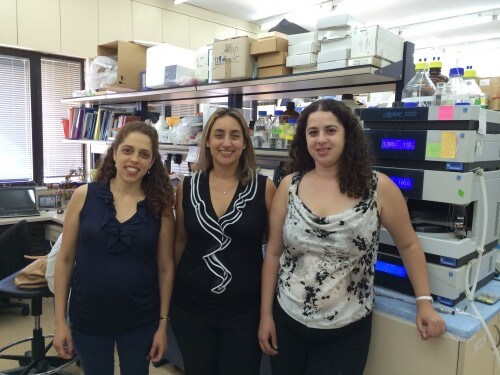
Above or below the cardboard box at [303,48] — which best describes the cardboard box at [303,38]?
above

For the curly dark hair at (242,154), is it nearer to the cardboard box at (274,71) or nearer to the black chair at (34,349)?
the cardboard box at (274,71)

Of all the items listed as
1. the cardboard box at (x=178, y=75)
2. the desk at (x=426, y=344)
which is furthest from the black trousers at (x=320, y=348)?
the cardboard box at (x=178, y=75)

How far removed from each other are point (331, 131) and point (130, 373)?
1.11 metres

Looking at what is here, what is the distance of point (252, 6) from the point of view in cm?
504

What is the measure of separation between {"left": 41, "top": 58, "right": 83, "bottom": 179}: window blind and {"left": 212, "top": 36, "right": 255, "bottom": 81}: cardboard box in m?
2.78

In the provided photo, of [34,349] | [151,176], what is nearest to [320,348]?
[151,176]

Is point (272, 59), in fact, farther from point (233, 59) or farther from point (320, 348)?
point (320, 348)

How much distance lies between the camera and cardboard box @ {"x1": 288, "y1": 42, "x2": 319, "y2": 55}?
1915 millimetres

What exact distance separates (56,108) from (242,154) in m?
3.60

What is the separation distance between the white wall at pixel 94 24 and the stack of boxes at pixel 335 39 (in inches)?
121

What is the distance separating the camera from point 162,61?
8.98ft

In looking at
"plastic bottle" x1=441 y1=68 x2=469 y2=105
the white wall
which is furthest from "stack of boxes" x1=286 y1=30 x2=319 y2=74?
the white wall

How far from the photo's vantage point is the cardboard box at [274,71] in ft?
6.70

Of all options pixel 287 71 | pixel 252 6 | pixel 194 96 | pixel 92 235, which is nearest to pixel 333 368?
pixel 92 235
